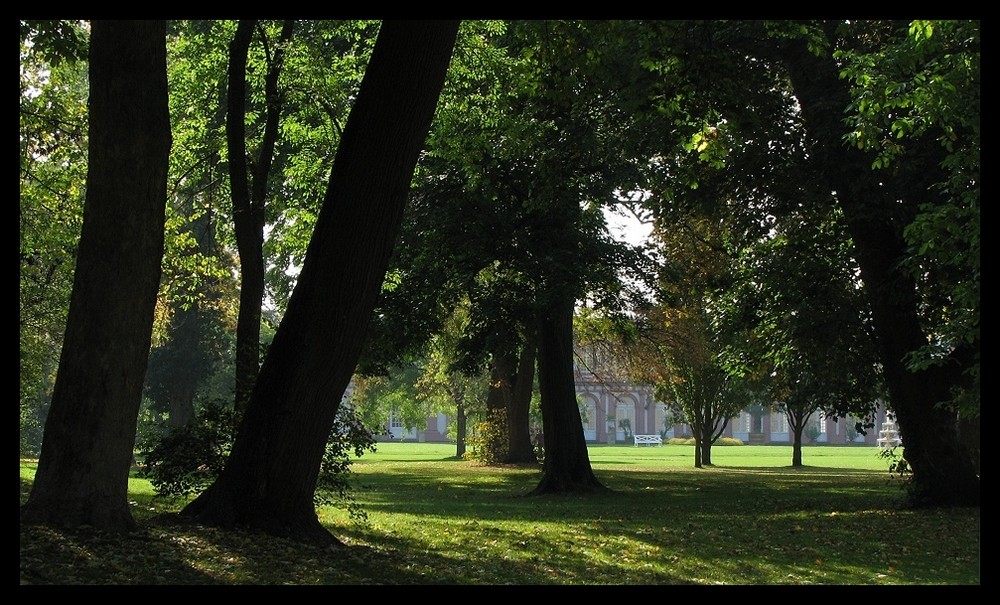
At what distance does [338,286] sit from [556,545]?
4.63 meters

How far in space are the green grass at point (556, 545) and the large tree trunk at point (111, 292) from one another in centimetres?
48

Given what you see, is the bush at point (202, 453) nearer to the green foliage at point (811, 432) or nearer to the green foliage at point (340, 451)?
the green foliage at point (340, 451)

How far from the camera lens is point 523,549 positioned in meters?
12.4

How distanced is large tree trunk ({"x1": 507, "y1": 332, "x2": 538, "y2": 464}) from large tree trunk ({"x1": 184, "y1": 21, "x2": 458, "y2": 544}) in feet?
84.2

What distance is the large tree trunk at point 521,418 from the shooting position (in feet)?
120

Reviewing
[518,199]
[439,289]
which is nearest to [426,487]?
[439,289]

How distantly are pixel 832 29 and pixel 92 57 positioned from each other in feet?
44.6

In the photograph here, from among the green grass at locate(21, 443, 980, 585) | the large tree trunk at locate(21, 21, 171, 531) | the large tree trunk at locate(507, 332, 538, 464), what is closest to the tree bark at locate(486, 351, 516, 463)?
the large tree trunk at locate(507, 332, 538, 464)

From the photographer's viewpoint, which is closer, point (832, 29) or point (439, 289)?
point (832, 29)

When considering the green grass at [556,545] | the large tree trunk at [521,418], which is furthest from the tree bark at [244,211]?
the large tree trunk at [521,418]

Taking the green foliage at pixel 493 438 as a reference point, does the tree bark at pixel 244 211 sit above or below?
above

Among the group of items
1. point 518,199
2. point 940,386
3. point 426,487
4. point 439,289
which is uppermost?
point 518,199

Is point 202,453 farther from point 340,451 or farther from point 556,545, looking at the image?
point 556,545
